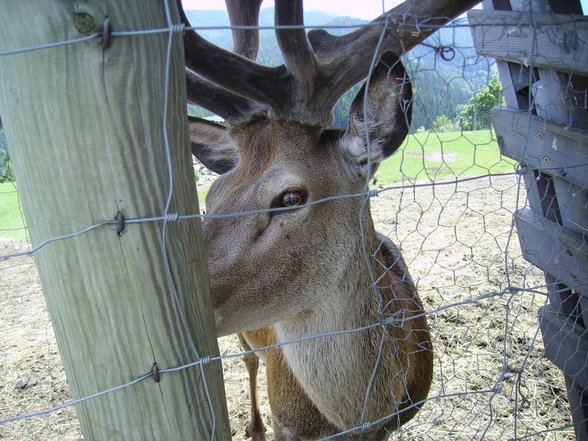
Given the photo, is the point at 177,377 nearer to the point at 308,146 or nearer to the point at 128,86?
the point at 128,86

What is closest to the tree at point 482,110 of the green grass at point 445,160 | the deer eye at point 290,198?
the deer eye at point 290,198

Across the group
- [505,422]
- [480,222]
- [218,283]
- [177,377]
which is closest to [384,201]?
[480,222]

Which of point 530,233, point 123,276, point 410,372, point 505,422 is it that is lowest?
point 505,422

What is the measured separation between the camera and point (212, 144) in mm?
3047

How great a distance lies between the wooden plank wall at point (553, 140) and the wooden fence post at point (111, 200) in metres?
1.37

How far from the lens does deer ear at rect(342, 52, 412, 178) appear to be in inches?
77.5

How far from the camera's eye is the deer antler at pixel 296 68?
213 cm

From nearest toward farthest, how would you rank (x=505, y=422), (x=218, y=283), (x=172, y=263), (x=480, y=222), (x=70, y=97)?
(x=70, y=97) < (x=172, y=263) < (x=218, y=283) < (x=505, y=422) < (x=480, y=222)

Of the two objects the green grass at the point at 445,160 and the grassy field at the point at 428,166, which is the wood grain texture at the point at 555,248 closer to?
the green grass at the point at 445,160

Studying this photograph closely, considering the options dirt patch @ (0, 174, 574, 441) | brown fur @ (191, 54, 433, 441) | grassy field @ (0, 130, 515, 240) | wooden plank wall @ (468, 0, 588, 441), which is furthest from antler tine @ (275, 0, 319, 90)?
grassy field @ (0, 130, 515, 240)

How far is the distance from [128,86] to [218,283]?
1046mm

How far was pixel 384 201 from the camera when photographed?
8.78m

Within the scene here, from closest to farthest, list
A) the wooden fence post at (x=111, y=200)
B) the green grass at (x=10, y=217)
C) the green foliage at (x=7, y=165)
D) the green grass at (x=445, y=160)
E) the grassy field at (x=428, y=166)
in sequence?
the wooden fence post at (x=111, y=200) → the green foliage at (x=7, y=165) → the green grass at (x=445, y=160) → the grassy field at (x=428, y=166) → the green grass at (x=10, y=217)

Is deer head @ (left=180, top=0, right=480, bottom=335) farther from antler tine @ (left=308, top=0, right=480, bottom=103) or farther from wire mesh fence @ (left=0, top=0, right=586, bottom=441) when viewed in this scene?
wire mesh fence @ (left=0, top=0, right=586, bottom=441)
